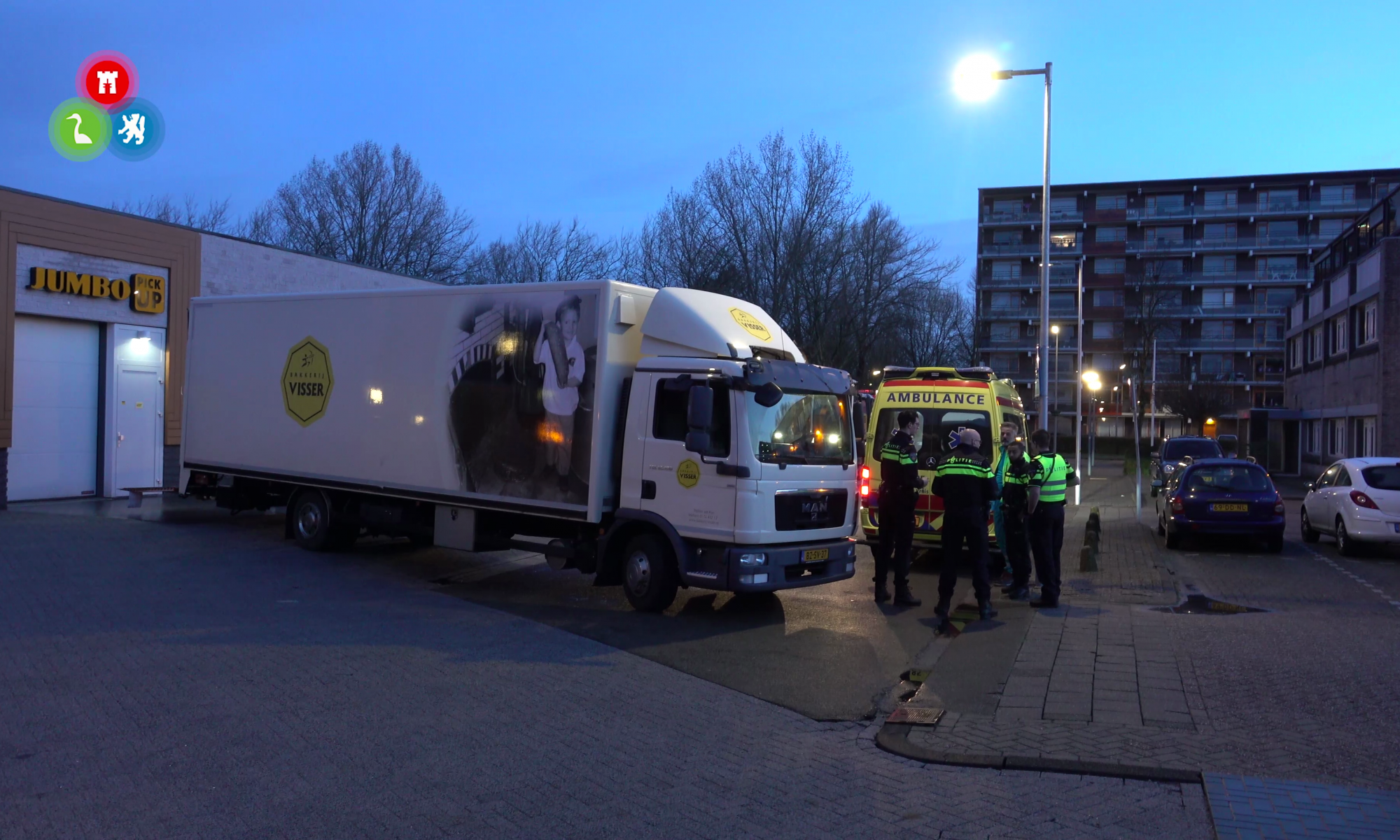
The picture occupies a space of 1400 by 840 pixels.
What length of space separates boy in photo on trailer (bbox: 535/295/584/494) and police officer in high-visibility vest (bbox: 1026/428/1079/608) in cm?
470

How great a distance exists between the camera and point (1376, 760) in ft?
18.3

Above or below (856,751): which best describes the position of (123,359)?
above

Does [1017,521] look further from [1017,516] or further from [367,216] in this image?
[367,216]

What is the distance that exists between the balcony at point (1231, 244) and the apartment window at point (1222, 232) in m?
0.05

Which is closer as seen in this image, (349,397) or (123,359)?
(349,397)

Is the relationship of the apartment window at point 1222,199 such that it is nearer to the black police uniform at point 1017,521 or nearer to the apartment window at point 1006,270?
the apartment window at point 1006,270

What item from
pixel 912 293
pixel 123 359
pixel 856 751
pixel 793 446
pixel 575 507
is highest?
pixel 912 293

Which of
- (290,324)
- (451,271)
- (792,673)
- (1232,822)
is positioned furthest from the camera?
(451,271)

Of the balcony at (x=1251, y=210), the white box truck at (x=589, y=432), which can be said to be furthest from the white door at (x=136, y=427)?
the balcony at (x=1251, y=210)

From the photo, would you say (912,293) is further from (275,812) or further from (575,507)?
(275,812)

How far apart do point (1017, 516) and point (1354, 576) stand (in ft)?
17.6

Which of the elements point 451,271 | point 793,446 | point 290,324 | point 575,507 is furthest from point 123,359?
point 451,271

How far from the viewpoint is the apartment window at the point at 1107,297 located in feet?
266

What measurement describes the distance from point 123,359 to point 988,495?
1564cm
